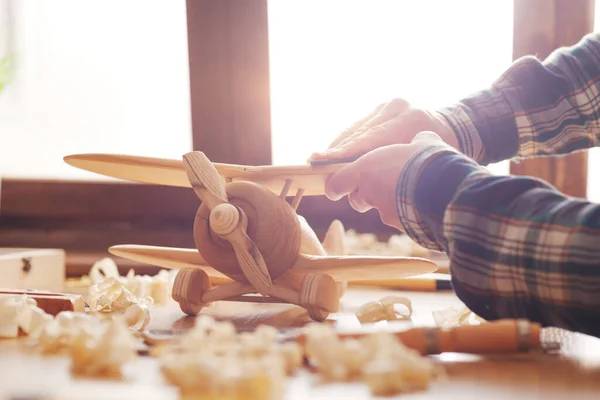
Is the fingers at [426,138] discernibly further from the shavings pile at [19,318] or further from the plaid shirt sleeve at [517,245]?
the shavings pile at [19,318]

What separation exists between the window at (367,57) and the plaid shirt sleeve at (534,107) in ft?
1.50

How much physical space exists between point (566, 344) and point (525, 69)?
46 cm

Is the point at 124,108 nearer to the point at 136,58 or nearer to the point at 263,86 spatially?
the point at 136,58

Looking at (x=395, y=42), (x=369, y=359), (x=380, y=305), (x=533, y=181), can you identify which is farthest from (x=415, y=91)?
(x=369, y=359)

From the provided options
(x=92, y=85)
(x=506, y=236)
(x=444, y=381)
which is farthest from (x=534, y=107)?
(x=92, y=85)

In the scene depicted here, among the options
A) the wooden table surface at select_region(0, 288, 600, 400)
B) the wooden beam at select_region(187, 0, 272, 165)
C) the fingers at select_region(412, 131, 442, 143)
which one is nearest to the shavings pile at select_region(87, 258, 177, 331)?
the wooden table surface at select_region(0, 288, 600, 400)

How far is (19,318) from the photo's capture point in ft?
2.23

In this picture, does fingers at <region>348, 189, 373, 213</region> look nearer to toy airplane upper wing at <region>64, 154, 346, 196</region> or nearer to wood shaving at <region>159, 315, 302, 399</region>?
toy airplane upper wing at <region>64, 154, 346, 196</region>

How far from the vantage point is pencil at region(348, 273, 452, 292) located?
1007mm

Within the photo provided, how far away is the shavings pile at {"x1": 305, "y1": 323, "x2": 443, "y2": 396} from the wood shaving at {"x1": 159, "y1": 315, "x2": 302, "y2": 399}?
25mm

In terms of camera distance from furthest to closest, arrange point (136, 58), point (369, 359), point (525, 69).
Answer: point (136, 58)
point (525, 69)
point (369, 359)

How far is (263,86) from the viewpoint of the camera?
1.44 meters

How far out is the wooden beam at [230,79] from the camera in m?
1.42

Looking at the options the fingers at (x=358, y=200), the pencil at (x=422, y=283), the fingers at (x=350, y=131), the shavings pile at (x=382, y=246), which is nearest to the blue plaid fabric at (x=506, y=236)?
the fingers at (x=358, y=200)
